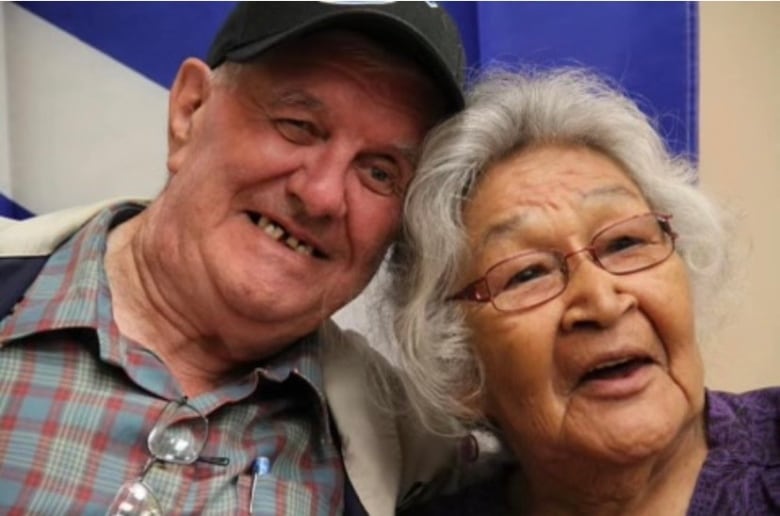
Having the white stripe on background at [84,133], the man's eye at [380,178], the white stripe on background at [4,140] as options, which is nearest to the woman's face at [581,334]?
the man's eye at [380,178]

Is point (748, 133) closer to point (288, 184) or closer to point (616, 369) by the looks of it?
point (616, 369)

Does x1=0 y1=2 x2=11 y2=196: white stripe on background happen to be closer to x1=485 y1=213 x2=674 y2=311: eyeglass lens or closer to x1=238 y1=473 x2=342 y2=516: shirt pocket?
x1=238 y1=473 x2=342 y2=516: shirt pocket

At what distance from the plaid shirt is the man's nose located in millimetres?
238

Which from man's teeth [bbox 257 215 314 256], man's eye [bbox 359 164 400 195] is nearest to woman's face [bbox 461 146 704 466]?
man's eye [bbox 359 164 400 195]

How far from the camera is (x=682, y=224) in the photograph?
1.17 metres

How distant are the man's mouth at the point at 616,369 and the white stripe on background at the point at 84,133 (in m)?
1.07

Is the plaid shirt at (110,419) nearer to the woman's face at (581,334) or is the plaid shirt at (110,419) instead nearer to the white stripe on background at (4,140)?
the woman's face at (581,334)

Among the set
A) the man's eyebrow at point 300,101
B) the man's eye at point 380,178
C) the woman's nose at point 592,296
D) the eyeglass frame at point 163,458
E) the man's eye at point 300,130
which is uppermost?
the man's eyebrow at point 300,101

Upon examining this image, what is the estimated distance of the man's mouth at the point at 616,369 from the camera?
1.00m

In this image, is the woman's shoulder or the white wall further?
the white wall

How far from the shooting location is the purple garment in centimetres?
101

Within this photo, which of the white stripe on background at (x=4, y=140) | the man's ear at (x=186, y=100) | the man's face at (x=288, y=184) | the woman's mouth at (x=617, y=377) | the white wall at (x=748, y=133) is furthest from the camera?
the white stripe on background at (x=4, y=140)

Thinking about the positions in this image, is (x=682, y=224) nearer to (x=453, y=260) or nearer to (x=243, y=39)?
(x=453, y=260)

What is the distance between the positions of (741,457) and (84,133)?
1362 millimetres
